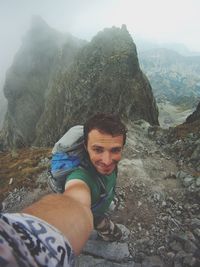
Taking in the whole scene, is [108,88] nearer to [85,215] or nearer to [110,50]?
[110,50]

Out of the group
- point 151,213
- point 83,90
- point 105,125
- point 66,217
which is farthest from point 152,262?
point 83,90

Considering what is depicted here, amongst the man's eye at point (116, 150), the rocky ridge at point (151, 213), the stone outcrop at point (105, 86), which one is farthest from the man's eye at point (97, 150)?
the stone outcrop at point (105, 86)

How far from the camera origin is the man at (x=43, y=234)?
56.7 inches

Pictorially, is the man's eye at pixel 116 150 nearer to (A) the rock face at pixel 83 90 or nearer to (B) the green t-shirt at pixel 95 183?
(B) the green t-shirt at pixel 95 183

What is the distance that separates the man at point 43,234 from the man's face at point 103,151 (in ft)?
8.81

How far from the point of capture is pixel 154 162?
1925 cm

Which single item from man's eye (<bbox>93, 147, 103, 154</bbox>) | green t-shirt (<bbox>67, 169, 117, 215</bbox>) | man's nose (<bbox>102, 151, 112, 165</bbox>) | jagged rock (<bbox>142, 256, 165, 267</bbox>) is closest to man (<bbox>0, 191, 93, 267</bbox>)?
green t-shirt (<bbox>67, 169, 117, 215</bbox>)

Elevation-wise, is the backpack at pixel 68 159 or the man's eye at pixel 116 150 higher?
the man's eye at pixel 116 150

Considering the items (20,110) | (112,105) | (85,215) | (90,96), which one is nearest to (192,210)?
(85,215)

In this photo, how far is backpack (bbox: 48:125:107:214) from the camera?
5066 millimetres

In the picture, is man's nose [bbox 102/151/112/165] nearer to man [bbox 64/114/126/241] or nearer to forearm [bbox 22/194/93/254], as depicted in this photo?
man [bbox 64/114/126/241]

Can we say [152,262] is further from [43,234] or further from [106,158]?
[43,234]

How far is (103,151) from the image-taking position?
508cm

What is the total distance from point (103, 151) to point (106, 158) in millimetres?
127
